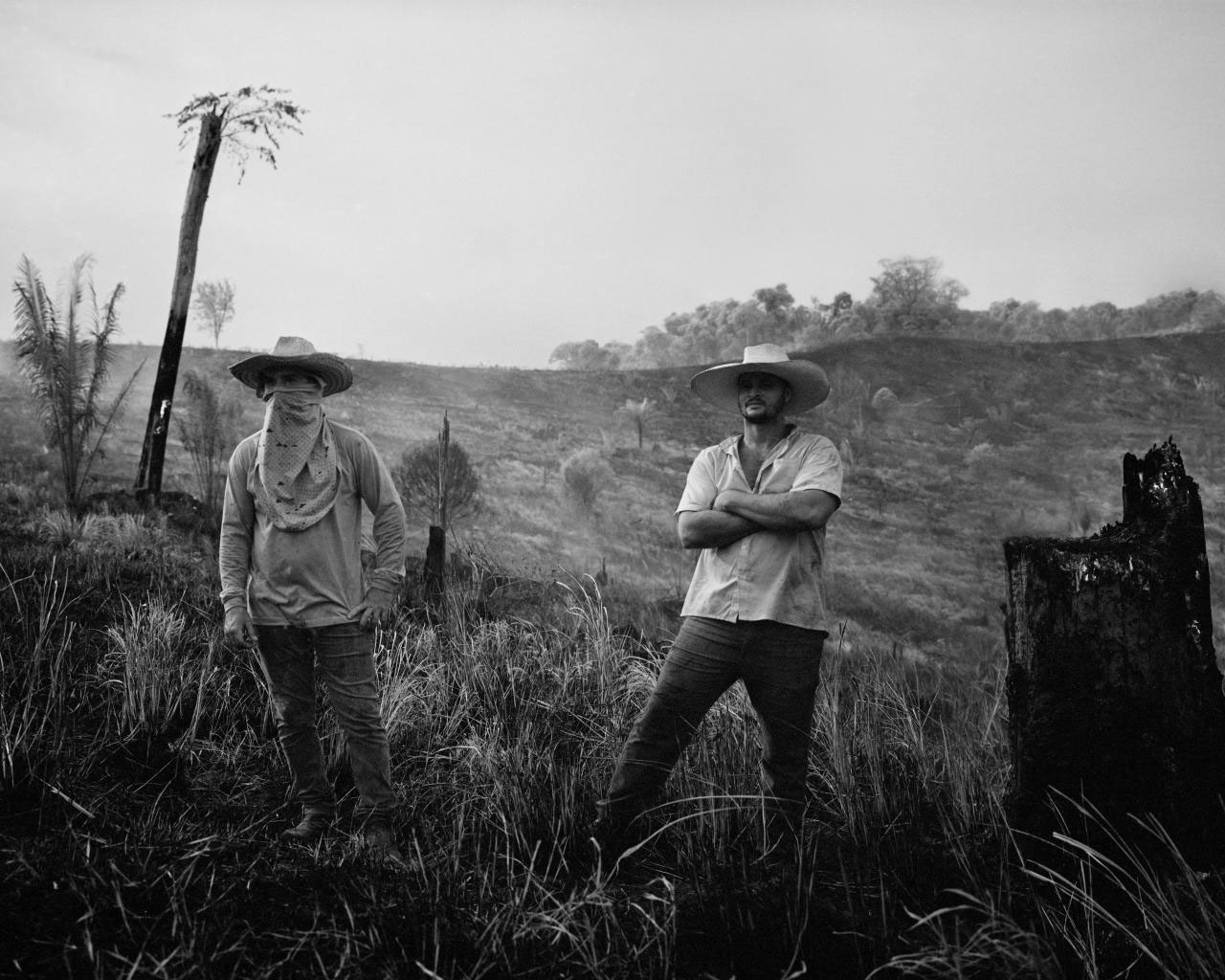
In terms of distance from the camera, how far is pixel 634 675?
4.55 metres

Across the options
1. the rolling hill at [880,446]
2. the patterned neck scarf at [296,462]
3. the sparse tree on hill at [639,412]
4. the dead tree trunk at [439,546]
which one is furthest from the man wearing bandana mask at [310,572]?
the sparse tree on hill at [639,412]

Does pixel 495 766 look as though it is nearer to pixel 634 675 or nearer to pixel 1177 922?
pixel 634 675

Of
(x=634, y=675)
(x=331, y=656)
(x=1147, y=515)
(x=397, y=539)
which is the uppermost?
(x=1147, y=515)

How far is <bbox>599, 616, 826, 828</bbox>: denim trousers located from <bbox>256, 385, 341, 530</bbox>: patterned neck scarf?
4.45 feet

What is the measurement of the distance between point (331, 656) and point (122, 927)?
1.03 m

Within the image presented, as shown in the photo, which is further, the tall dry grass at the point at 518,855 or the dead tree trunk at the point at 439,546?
the dead tree trunk at the point at 439,546

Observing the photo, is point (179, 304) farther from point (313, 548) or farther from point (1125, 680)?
point (1125, 680)

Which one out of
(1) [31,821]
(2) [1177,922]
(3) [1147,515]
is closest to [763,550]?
(3) [1147,515]

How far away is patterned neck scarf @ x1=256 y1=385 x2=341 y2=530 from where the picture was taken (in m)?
2.89

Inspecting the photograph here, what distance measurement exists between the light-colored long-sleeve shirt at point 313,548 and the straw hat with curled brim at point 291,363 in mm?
247

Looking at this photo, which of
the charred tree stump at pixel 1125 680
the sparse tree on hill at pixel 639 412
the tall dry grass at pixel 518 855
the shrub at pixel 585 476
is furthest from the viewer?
the sparse tree on hill at pixel 639 412

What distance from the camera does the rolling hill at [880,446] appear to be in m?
9.73

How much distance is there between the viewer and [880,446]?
11.8 m

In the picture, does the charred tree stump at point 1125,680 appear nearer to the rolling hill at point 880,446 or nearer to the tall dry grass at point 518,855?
the tall dry grass at point 518,855
